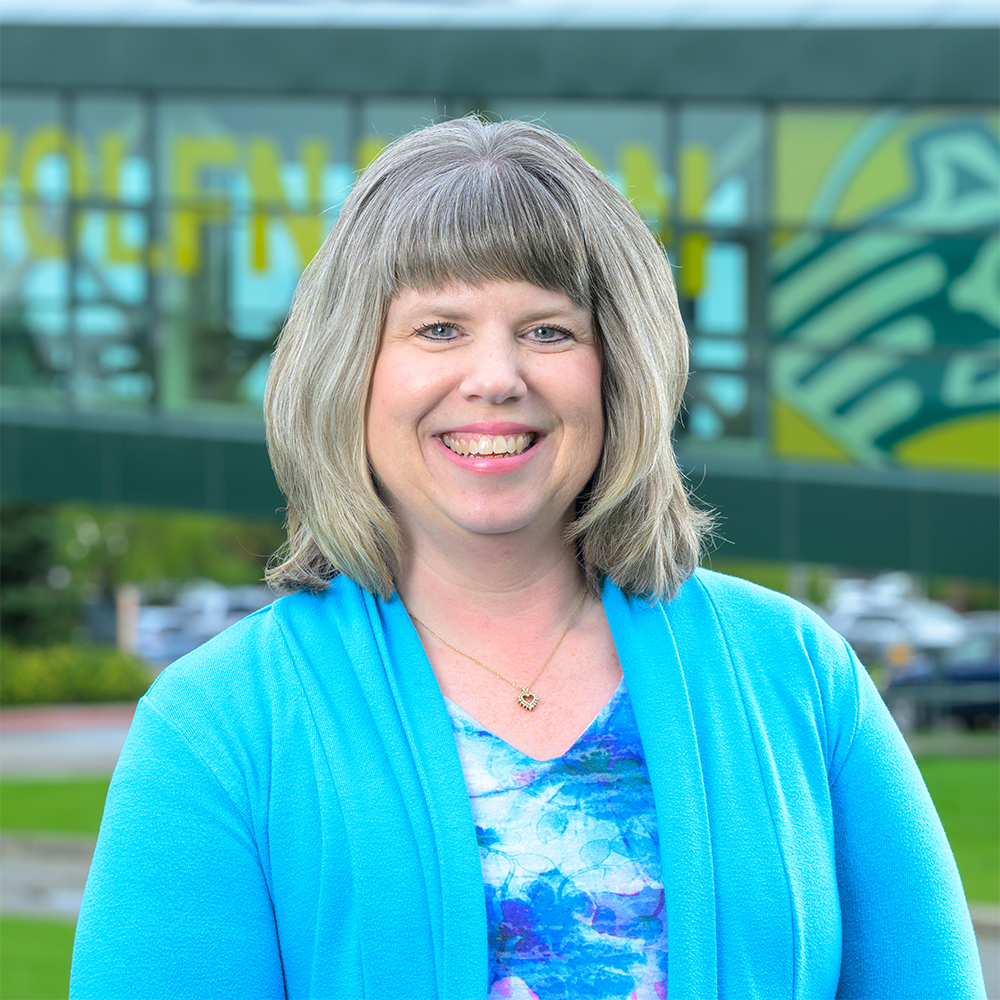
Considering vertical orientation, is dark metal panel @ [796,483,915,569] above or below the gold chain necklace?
below

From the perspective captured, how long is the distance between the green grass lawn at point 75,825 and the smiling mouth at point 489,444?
1025 cm

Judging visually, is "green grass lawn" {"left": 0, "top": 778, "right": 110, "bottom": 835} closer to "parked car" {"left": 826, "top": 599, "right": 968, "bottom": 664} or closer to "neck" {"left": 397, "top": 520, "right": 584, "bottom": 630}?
"parked car" {"left": 826, "top": 599, "right": 968, "bottom": 664}

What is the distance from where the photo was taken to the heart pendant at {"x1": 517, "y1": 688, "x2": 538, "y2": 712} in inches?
78.7

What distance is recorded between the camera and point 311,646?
1.95 meters

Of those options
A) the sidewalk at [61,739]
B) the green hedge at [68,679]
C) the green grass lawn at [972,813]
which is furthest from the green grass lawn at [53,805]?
the green grass lawn at [972,813]

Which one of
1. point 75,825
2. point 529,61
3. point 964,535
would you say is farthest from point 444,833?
point 75,825

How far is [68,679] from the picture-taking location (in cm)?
2942

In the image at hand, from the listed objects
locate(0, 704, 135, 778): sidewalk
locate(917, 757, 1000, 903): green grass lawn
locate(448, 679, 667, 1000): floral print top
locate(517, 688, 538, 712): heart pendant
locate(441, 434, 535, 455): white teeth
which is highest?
locate(441, 434, 535, 455): white teeth

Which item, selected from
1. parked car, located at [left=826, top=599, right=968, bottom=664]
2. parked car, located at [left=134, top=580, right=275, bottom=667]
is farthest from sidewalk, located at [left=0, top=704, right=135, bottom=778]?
parked car, located at [left=826, top=599, right=968, bottom=664]

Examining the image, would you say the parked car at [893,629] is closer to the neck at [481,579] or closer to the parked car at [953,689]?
the parked car at [953,689]

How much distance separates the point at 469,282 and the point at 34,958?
36.8 ft

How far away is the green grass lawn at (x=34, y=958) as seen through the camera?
35.3ft

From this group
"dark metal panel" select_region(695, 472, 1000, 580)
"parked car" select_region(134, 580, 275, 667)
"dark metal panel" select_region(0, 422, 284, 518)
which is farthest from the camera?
"parked car" select_region(134, 580, 275, 667)

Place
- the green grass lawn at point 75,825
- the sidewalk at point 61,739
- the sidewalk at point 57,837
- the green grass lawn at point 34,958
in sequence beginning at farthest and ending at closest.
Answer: the sidewalk at point 61,739 < the sidewalk at point 57,837 < the green grass lawn at point 75,825 < the green grass lawn at point 34,958
